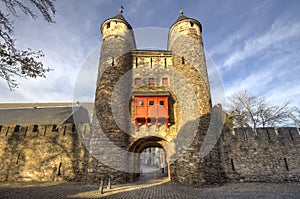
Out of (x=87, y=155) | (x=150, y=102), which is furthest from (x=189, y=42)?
(x=87, y=155)

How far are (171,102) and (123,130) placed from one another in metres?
3.90

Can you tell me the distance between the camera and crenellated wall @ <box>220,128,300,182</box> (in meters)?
9.80

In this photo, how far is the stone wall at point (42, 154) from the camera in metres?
10.3

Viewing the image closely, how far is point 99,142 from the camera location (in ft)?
32.0

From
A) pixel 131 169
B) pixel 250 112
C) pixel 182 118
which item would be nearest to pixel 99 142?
pixel 131 169

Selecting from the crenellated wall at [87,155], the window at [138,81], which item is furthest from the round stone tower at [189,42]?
the crenellated wall at [87,155]

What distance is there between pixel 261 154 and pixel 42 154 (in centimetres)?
1429

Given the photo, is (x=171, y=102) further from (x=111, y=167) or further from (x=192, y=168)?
(x=111, y=167)

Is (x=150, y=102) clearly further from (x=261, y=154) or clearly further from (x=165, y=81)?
(x=261, y=154)

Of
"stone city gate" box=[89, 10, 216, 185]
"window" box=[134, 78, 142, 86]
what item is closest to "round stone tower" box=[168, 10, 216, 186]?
"stone city gate" box=[89, 10, 216, 185]

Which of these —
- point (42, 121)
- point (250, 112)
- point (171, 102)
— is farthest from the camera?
point (250, 112)

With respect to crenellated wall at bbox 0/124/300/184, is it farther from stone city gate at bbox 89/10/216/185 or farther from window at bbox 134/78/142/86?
window at bbox 134/78/142/86

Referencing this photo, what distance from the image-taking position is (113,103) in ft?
34.7

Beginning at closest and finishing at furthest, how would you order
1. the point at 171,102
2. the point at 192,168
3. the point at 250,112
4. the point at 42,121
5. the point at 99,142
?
the point at 192,168
the point at 99,142
the point at 171,102
the point at 42,121
the point at 250,112
